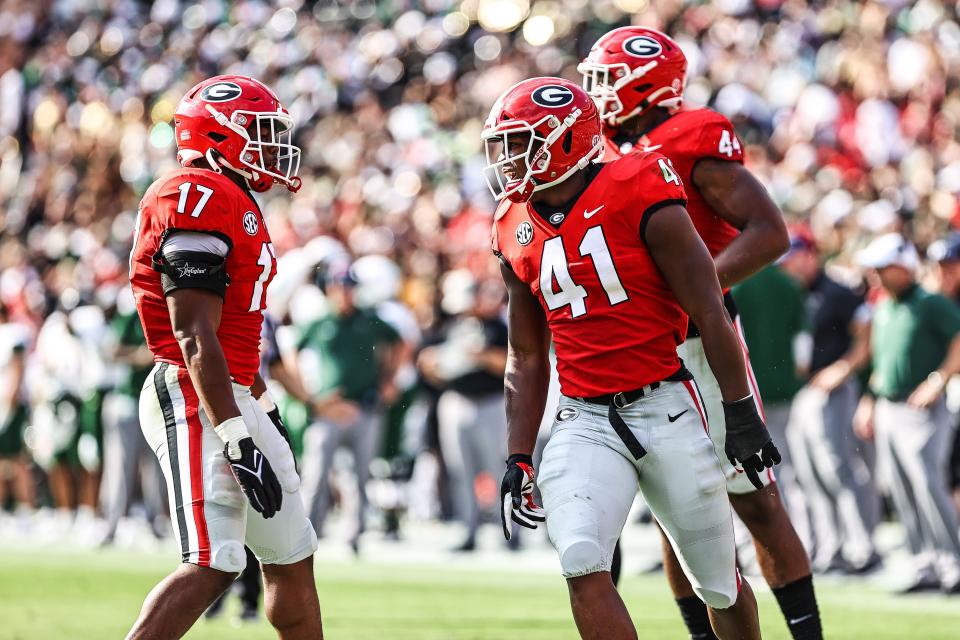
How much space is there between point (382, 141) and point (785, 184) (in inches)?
265

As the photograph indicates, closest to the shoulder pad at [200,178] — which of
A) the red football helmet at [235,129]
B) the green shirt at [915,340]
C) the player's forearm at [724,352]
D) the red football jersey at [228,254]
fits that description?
the red football jersey at [228,254]

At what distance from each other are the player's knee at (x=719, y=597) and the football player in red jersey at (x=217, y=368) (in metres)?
1.36

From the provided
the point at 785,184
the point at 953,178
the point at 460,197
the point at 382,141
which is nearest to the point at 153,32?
the point at 382,141

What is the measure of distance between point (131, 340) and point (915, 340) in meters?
6.32

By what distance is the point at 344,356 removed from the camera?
11.6 m

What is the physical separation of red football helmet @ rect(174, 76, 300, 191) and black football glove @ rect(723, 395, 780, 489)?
1729 mm

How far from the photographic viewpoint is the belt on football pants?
15.5ft

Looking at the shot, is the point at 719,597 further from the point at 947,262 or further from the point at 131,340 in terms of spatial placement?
the point at 131,340

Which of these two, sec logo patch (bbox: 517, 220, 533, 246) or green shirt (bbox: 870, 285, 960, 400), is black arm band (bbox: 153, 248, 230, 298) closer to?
sec logo patch (bbox: 517, 220, 533, 246)

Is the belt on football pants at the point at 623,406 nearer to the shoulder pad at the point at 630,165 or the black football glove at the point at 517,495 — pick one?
the black football glove at the point at 517,495

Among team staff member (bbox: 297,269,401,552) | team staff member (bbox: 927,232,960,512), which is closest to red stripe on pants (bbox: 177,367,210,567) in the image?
team staff member (bbox: 927,232,960,512)

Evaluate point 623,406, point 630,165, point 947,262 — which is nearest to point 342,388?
point 947,262

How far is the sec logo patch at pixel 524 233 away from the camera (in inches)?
192

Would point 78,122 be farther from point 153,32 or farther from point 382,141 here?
point 382,141
